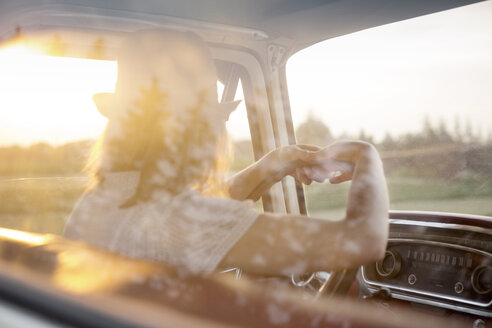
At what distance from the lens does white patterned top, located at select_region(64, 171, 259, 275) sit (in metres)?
1.14

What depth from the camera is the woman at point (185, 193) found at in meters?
1.16

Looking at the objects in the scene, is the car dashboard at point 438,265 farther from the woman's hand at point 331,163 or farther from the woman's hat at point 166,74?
the woman's hat at point 166,74

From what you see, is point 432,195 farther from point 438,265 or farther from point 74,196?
point 74,196

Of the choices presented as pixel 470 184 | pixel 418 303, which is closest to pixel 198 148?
pixel 470 184

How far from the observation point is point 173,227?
1.19m

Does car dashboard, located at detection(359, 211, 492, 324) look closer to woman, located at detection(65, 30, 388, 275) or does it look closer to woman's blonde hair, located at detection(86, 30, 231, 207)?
woman, located at detection(65, 30, 388, 275)

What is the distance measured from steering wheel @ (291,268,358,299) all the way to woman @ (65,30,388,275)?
19cm

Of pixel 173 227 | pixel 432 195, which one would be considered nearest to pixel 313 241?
pixel 173 227

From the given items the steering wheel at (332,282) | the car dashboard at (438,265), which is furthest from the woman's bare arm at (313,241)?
the car dashboard at (438,265)

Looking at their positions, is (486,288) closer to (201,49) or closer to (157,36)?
(201,49)

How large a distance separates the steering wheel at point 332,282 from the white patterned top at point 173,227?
0.26m

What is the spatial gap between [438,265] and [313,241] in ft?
3.18

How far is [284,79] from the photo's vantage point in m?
2.41

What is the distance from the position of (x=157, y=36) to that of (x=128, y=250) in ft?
1.97
